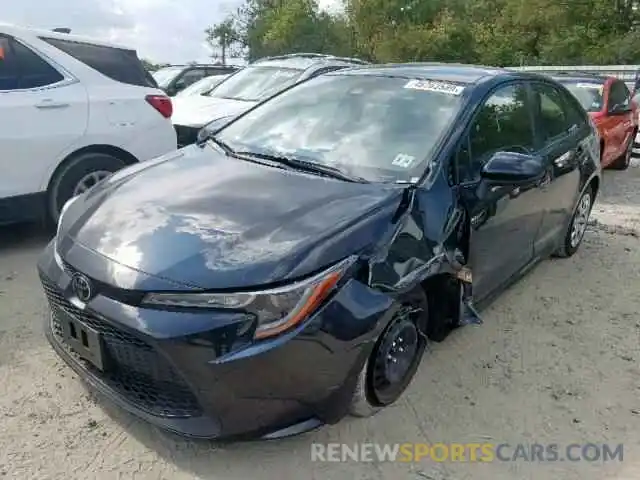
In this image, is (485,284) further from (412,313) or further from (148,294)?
(148,294)

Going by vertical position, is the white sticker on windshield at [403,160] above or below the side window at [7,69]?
below

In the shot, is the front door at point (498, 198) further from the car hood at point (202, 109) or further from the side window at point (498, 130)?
the car hood at point (202, 109)

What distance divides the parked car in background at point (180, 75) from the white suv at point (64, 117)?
6499 millimetres

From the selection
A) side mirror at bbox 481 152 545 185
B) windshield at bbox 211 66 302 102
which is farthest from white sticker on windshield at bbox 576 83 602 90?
side mirror at bbox 481 152 545 185

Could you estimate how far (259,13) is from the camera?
50.9 m

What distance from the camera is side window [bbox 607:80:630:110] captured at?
8562 millimetres

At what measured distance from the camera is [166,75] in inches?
481

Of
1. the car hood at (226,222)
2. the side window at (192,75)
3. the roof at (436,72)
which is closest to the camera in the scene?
the car hood at (226,222)

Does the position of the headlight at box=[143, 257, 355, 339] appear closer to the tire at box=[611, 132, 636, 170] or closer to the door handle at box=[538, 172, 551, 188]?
the door handle at box=[538, 172, 551, 188]

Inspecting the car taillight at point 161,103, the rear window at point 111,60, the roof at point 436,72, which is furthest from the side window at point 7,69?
the roof at point 436,72

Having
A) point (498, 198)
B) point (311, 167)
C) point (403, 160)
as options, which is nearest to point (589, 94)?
point (498, 198)

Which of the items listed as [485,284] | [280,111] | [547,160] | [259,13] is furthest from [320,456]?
[259,13]

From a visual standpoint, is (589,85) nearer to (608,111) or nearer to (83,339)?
(608,111)

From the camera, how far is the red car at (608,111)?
8.20 metres
